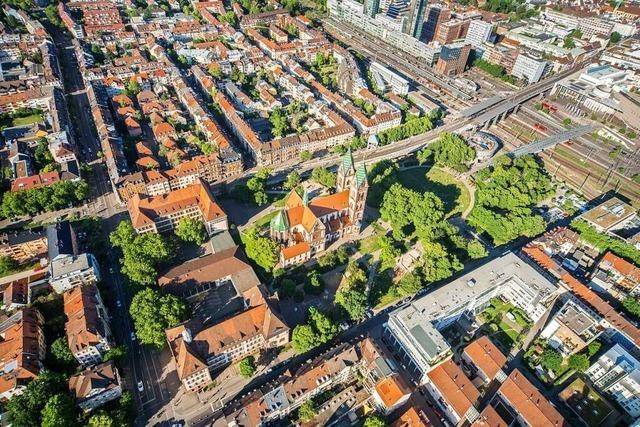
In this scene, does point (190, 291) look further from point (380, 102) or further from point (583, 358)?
point (380, 102)

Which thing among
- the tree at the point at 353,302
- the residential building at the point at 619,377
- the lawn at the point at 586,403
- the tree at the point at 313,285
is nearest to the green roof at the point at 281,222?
the tree at the point at 313,285

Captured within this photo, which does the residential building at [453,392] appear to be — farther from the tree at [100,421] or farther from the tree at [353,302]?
the tree at [100,421]

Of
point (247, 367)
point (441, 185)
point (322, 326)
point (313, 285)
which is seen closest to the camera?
point (247, 367)

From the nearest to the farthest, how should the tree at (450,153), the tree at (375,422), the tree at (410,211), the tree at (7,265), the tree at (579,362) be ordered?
the tree at (375,422), the tree at (579,362), the tree at (7,265), the tree at (410,211), the tree at (450,153)

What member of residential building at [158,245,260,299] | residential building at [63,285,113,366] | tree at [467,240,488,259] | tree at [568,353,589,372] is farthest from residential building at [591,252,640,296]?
residential building at [63,285,113,366]

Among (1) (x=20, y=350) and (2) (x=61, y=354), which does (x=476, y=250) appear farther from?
(1) (x=20, y=350)

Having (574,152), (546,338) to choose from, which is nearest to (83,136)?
(546,338)

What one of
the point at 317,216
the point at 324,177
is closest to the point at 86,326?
the point at 317,216
